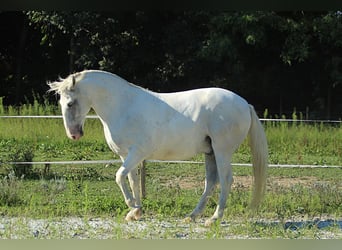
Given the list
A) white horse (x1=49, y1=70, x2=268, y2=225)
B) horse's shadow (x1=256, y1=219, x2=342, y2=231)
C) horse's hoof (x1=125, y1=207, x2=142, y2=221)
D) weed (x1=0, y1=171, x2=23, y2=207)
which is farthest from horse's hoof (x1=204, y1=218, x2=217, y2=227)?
weed (x1=0, y1=171, x2=23, y2=207)

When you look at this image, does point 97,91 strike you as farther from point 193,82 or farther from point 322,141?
point 193,82

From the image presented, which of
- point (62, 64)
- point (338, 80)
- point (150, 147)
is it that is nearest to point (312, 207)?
point (150, 147)

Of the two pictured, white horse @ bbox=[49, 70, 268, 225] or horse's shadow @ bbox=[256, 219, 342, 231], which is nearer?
horse's shadow @ bbox=[256, 219, 342, 231]

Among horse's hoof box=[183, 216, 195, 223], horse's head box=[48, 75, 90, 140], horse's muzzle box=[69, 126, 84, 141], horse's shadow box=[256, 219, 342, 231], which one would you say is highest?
horse's head box=[48, 75, 90, 140]

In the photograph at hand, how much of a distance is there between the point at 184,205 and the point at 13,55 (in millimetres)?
14920

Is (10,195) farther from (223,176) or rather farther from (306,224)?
(306,224)

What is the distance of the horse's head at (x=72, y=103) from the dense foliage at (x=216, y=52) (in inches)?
442

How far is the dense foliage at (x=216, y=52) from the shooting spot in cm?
1705

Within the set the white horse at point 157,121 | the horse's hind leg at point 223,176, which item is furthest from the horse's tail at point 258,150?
the horse's hind leg at point 223,176

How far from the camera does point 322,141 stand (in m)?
12.4

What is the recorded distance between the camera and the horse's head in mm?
5898

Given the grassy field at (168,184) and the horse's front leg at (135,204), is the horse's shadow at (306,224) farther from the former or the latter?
the horse's front leg at (135,204)

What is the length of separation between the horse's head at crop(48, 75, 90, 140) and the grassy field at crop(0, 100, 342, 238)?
3.11 ft

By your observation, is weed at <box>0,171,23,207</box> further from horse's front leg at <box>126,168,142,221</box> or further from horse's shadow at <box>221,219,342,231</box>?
horse's shadow at <box>221,219,342,231</box>
